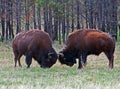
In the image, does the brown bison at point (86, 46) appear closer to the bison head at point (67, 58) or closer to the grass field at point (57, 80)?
the bison head at point (67, 58)

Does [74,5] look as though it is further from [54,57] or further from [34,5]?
[54,57]

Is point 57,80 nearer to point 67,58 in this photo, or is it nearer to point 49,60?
point 49,60

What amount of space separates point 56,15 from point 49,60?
2194cm

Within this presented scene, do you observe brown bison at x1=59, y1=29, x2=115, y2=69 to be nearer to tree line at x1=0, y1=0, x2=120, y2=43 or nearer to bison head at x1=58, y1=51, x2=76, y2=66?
bison head at x1=58, y1=51, x2=76, y2=66

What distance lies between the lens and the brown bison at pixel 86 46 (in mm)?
17031

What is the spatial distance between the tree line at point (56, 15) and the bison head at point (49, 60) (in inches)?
772

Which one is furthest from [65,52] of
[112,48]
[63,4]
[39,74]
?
[63,4]

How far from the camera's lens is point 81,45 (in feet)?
57.0

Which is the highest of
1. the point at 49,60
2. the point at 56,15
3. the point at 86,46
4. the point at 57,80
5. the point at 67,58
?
the point at 57,80

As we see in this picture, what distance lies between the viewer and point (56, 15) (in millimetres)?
38562

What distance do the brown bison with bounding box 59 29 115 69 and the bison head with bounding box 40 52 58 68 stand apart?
692 millimetres

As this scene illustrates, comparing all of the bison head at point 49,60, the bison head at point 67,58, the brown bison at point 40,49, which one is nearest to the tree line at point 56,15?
the bison head at point 67,58

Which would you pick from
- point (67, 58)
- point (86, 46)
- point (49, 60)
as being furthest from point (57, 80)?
point (67, 58)

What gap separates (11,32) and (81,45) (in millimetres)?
23275
